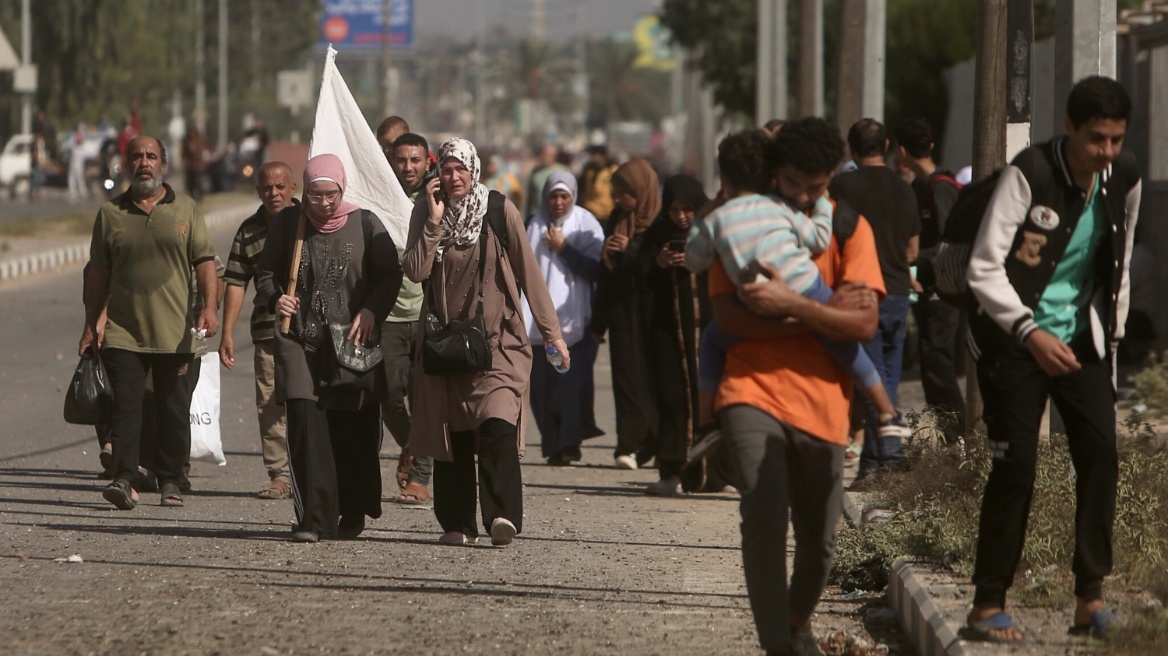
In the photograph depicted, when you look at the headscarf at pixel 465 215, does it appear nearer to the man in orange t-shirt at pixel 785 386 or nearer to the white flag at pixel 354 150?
the white flag at pixel 354 150

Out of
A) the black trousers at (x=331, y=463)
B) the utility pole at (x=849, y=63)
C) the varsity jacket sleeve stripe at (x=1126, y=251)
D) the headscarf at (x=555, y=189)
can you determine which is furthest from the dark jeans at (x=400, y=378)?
the utility pole at (x=849, y=63)

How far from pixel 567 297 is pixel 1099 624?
5.79m

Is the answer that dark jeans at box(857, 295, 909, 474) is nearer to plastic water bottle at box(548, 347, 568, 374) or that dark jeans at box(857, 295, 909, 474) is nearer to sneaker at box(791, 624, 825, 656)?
plastic water bottle at box(548, 347, 568, 374)

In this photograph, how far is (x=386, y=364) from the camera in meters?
8.04

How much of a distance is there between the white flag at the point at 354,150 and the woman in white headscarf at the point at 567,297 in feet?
7.97

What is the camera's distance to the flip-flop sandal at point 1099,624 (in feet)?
17.4

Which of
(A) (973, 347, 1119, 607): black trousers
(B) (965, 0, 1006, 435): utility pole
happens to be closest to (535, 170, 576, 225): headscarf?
(B) (965, 0, 1006, 435): utility pole

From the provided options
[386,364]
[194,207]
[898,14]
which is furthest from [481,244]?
[898,14]

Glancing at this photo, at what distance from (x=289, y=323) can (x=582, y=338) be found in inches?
136

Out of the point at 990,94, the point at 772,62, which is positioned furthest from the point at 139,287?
the point at 772,62

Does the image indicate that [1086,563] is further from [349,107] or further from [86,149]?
[86,149]

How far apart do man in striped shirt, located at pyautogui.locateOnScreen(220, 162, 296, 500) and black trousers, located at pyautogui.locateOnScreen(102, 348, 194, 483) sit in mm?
251

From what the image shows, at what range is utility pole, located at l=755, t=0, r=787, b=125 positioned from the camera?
27000 mm

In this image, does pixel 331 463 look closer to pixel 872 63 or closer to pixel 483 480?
pixel 483 480
